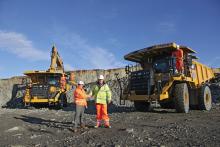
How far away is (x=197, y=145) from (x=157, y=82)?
6501 mm

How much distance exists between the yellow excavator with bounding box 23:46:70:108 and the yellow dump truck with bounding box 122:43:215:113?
22.0ft

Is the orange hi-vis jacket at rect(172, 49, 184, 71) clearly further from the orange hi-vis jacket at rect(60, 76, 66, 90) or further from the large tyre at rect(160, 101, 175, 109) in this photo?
the orange hi-vis jacket at rect(60, 76, 66, 90)

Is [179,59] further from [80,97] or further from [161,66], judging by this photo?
[80,97]

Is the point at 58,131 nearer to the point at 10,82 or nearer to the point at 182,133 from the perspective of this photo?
the point at 182,133

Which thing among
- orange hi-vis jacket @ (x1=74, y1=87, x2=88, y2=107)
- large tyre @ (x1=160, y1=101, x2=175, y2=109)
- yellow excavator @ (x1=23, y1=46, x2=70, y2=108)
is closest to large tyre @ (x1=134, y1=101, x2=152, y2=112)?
large tyre @ (x1=160, y1=101, x2=175, y2=109)

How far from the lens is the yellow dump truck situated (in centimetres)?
1193

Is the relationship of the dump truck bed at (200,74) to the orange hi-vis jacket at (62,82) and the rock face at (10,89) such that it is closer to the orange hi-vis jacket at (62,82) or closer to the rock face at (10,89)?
the orange hi-vis jacket at (62,82)

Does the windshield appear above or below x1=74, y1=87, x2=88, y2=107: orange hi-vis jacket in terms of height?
above

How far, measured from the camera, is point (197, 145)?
5730mm

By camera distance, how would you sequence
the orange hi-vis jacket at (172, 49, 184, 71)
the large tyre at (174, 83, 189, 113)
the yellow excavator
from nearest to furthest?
1. the large tyre at (174, 83, 189, 113)
2. the orange hi-vis jacket at (172, 49, 184, 71)
3. the yellow excavator

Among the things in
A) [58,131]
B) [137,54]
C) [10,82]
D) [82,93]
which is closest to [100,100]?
[82,93]

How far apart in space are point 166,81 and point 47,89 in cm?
952

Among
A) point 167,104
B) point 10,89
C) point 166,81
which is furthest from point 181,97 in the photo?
point 10,89

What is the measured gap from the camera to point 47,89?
63.2 ft
